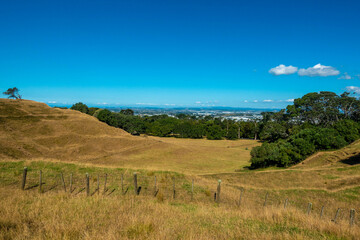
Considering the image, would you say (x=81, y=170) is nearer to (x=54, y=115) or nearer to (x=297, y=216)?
(x=297, y=216)

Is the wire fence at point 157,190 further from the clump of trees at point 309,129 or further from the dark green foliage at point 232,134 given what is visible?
the dark green foliage at point 232,134

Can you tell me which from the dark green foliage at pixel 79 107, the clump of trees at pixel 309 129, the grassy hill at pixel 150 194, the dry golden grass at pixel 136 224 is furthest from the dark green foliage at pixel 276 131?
the dark green foliage at pixel 79 107

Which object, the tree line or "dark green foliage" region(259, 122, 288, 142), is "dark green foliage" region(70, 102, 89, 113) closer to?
the tree line

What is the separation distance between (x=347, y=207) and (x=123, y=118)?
→ 8811 centimetres

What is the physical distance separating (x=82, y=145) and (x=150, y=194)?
44157mm

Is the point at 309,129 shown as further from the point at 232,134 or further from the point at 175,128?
the point at 175,128

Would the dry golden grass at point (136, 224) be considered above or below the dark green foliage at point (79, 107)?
below

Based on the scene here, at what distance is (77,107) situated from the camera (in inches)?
4119

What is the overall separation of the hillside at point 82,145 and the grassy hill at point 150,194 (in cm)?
25

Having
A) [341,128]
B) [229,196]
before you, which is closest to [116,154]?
[229,196]

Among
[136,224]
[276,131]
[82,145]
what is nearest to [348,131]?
[276,131]

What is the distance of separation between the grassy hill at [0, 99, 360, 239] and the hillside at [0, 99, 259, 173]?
247 millimetres

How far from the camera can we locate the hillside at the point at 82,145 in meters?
→ 43.0

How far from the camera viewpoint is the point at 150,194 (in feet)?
49.3
